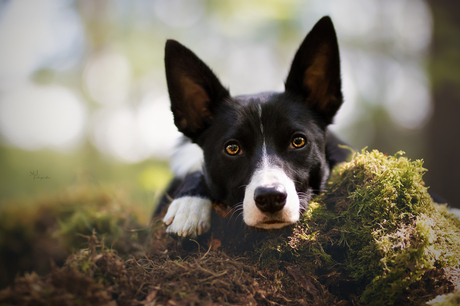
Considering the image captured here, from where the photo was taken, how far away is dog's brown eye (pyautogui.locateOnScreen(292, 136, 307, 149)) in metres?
2.23

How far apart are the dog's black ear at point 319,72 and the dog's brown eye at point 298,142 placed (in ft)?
1.75

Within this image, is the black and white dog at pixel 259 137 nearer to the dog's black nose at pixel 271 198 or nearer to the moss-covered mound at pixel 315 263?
the dog's black nose at pixel 271 198

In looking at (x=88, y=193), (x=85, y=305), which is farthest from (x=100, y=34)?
(x=85, y=305)

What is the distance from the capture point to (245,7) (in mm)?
9344

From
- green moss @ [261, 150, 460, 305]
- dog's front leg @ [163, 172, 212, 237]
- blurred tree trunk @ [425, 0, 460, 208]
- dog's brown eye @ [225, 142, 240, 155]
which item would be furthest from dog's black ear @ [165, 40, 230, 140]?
blurred tree trunk @ [425, 0, 460, 208]

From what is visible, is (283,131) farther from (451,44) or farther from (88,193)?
(451,44)

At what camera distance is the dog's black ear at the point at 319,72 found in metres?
2.36

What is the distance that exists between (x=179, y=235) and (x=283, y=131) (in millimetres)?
1143

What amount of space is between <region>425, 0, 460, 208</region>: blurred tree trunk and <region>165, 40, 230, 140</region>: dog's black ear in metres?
6.04

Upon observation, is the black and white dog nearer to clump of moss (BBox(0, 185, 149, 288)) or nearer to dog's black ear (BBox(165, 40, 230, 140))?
dog's black ear (BBox(165, 40, 230, 140))

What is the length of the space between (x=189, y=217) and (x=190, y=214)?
0.10ft

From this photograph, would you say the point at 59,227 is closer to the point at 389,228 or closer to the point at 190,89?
the point at 190,89

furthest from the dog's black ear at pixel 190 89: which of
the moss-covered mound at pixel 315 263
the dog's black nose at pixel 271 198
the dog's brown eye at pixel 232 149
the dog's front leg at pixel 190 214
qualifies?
the dog's black nose at pixel 271 198

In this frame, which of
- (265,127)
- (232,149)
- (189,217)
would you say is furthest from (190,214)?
(265,127)
